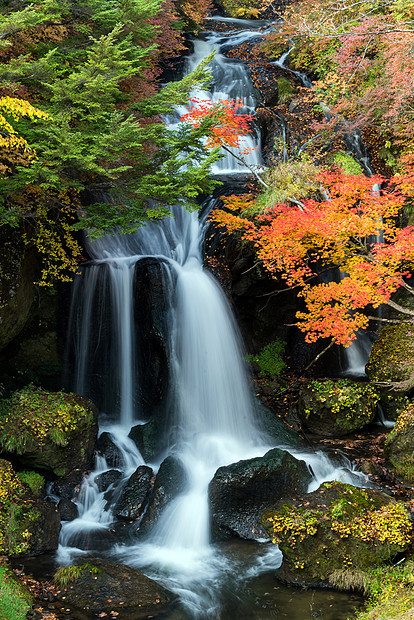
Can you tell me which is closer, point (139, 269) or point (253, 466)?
point (253, 466)

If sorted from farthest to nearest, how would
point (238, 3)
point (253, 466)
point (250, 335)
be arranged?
point (238, 3), point (250, 335), point (253, 466)

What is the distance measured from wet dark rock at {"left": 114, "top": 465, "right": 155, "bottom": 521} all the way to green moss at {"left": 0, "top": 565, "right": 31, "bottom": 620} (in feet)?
8.42

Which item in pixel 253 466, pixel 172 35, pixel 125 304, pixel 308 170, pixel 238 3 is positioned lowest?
pixel 253 466

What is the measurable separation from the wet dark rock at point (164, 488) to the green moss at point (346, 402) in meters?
3.59

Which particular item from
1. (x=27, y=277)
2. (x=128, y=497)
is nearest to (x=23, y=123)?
(x=27, y=277)

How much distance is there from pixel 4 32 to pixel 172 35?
10.4 metres

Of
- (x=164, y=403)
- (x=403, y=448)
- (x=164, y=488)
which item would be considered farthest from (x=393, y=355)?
(x=164, y=488)

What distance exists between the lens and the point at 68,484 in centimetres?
836

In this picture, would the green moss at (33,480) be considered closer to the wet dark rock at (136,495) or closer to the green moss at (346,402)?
the wet dark rock at (136,495)

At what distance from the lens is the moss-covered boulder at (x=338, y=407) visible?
9977 millimetres

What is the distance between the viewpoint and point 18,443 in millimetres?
8172

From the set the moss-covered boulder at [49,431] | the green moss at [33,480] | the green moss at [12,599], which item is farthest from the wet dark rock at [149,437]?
the green moss at [12,599]

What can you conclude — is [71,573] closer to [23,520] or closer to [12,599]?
[12,599]

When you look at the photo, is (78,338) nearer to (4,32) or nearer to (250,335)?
(250,335)
